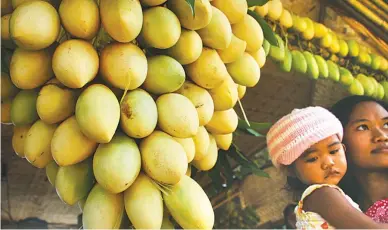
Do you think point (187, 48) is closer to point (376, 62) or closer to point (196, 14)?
point (196, 14)

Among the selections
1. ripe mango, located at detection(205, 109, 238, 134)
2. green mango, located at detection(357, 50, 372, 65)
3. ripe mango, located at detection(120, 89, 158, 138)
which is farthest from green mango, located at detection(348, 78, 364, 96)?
ripe mango, located at detection(120, 89, 158, 138)

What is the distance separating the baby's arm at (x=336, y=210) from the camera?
1312 mm

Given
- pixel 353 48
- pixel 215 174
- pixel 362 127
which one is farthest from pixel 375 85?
pixel 215 174

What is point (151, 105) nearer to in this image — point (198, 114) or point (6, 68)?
point (198, 114)

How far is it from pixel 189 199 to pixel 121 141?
144 mm

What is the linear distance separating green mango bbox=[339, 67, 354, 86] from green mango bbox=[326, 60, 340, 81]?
0.7 inches

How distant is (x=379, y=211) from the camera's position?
1.49 m

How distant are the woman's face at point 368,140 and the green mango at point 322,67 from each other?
0.61ft

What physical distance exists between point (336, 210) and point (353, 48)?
0.70 metres

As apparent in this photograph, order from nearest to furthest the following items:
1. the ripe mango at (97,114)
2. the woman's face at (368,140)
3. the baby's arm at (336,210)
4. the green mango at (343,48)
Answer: the ripe mango at (97,114) < the baby's arm at (336,210) < the woman's face at (368,140) < the green mango at (343,48)

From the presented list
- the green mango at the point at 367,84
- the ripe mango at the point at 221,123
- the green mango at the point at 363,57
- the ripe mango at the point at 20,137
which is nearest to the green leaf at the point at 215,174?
the ripe mango at the point at 221,123

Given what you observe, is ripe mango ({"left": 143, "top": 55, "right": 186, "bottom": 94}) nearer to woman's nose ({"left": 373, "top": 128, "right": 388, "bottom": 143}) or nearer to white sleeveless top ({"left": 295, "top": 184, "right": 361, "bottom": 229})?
white sleeveless top ({"left": 295, "top": 184, "right": 361, "bottom": 229})

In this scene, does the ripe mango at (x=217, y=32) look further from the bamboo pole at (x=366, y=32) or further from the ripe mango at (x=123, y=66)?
the bamboo pole at (x=366, y=32)

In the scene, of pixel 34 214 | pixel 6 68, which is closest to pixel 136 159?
pixel 6 68
